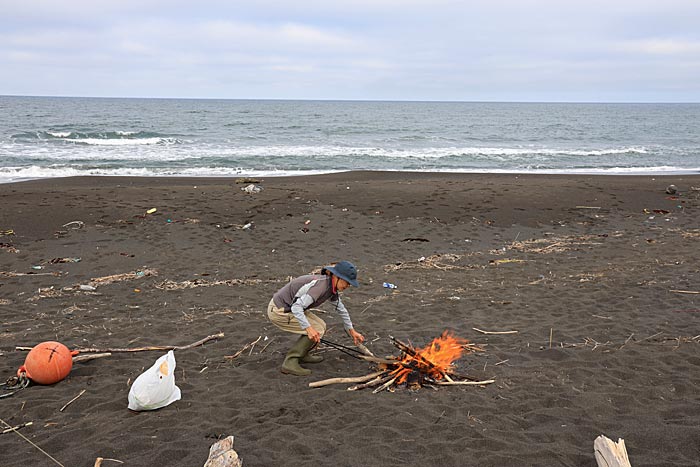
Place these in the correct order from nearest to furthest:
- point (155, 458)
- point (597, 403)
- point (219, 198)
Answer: point (155, 458), point (597, 403), point (219, 198)

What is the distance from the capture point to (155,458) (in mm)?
3811

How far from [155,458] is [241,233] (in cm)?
816

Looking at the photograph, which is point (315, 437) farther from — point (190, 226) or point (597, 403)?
point (190, 226)

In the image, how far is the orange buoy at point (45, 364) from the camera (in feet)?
16.4

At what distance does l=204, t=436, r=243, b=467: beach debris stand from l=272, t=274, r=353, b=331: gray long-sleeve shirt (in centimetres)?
155

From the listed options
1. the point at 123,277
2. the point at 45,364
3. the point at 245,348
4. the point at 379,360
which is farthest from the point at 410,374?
the point at 123,277

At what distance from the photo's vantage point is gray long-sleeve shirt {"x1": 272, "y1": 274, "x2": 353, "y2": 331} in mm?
4974

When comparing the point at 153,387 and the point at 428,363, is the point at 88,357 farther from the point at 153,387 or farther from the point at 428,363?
the point at 428,363

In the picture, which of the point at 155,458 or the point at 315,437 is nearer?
the point at 155,458

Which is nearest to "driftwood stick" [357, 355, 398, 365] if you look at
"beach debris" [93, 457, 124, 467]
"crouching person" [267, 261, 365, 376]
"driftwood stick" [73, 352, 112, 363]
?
"crouching person" [267, 261, 365, 376]

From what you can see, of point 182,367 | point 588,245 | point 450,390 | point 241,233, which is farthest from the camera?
point 241,233

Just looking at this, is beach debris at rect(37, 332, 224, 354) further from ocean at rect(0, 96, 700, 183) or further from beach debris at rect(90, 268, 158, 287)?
ocean at rect(0, 96, 700, 183)

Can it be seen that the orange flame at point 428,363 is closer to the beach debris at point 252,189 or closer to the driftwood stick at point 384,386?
the driftwood stick at point 384,386

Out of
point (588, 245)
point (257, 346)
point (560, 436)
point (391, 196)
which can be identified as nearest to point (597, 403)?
point (560, 436)
